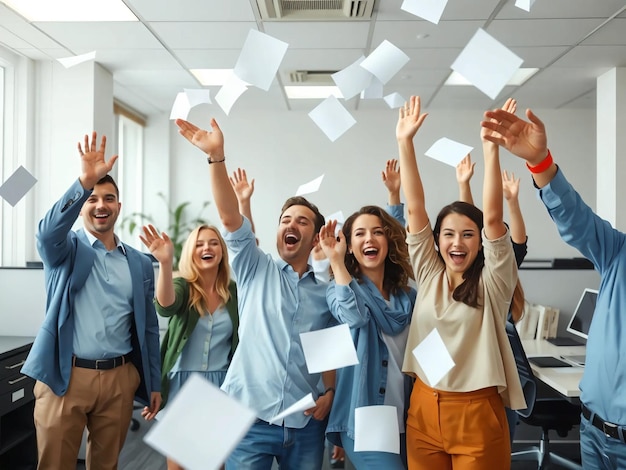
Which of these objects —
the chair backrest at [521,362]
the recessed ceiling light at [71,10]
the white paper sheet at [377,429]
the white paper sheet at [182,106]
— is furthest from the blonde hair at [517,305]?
the recessed ceiling light at [71,10]

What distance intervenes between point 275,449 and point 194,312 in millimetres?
754

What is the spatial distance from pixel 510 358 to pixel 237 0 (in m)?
2.60

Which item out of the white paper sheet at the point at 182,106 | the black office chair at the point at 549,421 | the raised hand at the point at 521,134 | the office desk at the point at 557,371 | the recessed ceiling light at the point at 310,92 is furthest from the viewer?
the recessed ceiling light at the point at 310,92

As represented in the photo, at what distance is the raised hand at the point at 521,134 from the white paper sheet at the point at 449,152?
534mm

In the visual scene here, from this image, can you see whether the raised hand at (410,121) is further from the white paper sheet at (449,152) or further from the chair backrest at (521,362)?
the chair backrest at (521,362)

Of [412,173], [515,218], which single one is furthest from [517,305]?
[412,173]

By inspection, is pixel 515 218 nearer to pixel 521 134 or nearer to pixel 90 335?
pixel 521 134

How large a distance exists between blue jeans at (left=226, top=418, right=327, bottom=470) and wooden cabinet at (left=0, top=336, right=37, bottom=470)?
1.60 meters

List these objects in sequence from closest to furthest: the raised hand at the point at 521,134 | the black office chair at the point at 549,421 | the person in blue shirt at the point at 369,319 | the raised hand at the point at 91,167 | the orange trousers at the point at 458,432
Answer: the raised hand at the point at 521,134 < the orange trousers at the point at 458,432 < the person in blue shirt at the point at 369,319 < the raised hand at the point at 91,167 < the black office chair at the point at 549,421

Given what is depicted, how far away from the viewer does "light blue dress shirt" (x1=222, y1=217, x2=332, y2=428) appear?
4.96ft

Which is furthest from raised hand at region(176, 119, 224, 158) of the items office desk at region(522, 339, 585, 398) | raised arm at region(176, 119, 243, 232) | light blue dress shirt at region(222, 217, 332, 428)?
office desk at region(522, 339, 585, 398)

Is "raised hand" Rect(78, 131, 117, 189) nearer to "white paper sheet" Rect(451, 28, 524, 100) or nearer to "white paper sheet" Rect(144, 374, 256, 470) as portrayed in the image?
"white paper sheet" Rect(144, 374, 256, 470)

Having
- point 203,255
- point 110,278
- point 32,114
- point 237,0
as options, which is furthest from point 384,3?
point 32,114

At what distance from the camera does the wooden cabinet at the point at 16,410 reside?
258 cm
